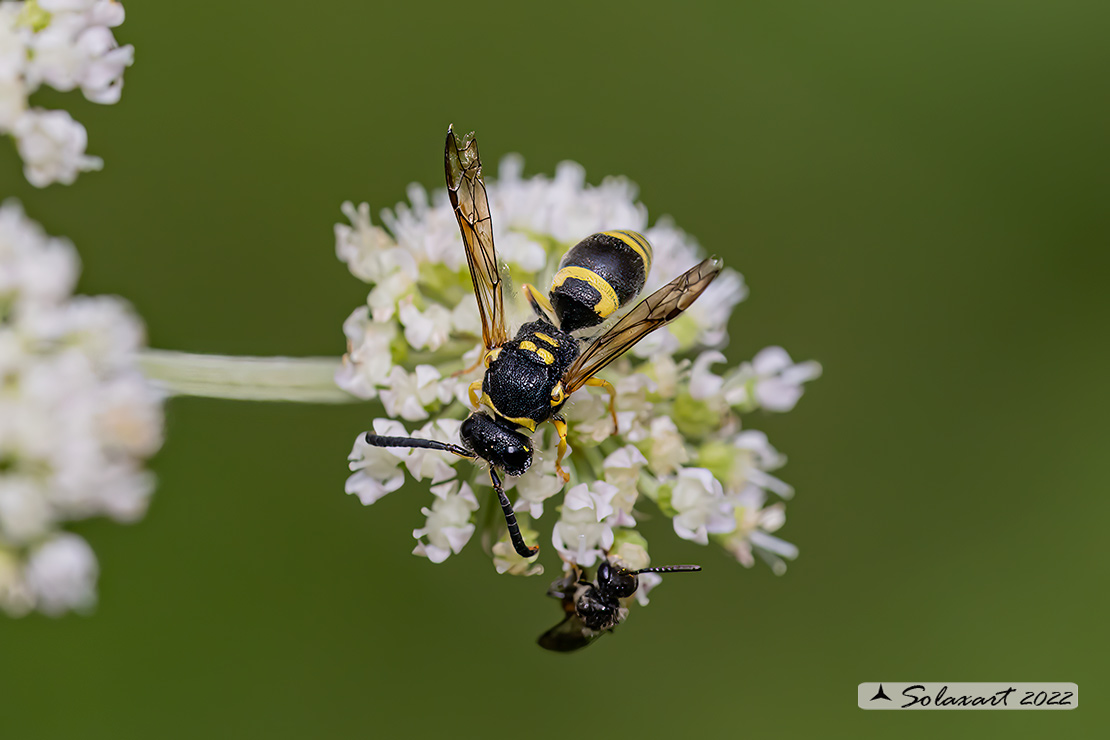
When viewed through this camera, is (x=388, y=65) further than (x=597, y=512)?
Yes

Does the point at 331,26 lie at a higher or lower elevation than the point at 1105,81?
lower

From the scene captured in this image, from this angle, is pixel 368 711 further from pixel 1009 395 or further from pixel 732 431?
pixel 1009 395

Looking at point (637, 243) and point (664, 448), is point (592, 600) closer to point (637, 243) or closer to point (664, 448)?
point (664, 448)

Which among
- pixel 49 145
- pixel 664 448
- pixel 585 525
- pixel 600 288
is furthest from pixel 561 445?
pixel 49 145

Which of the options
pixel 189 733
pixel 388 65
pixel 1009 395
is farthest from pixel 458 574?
pixel 1009 395

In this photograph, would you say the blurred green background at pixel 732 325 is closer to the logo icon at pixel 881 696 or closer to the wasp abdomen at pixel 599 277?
the logo icon at pixel 881 696
